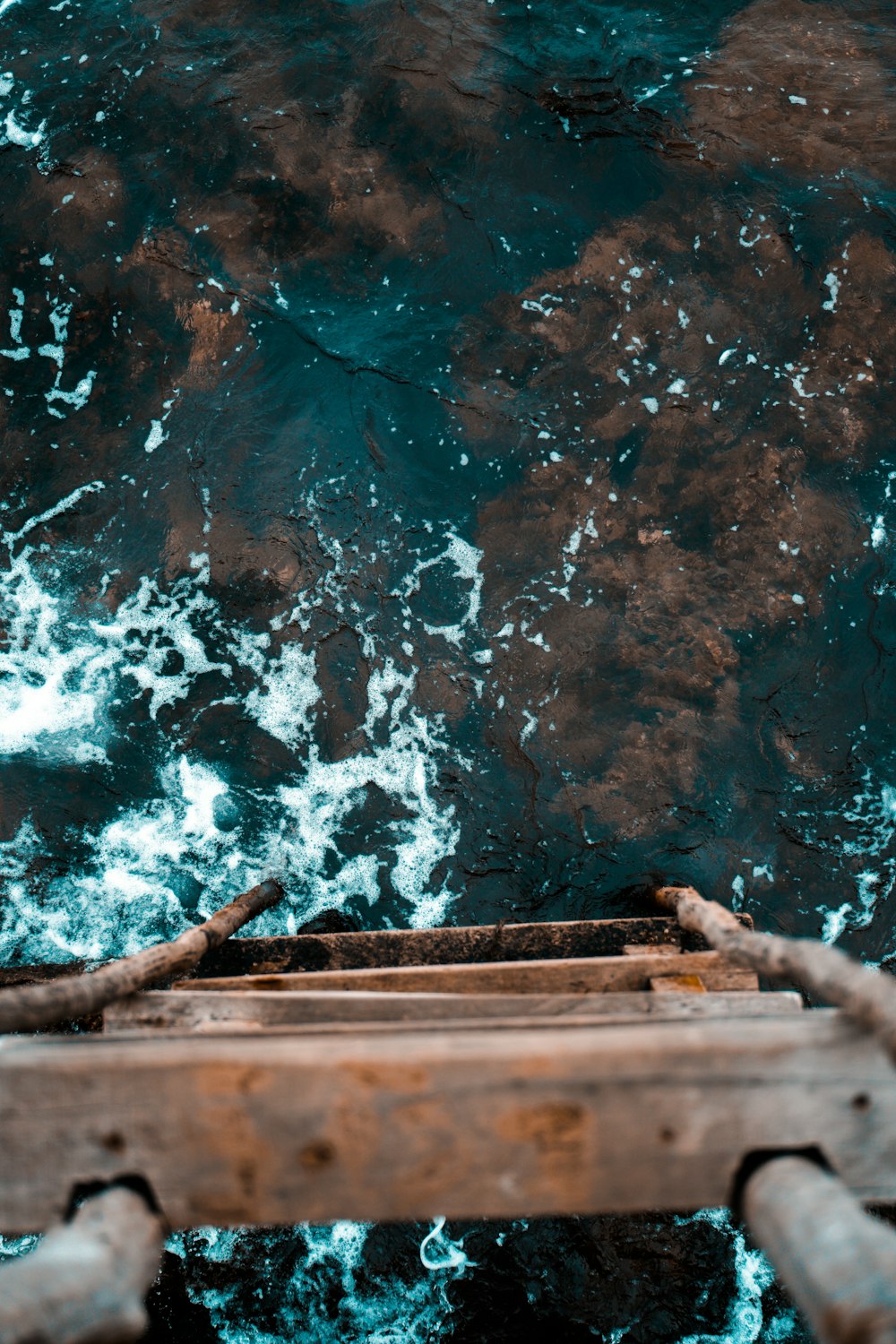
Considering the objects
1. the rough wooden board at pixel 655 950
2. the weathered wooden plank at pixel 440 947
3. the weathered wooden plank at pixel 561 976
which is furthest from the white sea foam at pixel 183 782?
the weathered wooden plank at pixel 561 976

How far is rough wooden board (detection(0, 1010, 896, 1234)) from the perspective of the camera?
252cm

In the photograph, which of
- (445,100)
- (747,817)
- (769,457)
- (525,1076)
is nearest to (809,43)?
(445,100)

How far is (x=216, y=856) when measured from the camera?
6.71 m

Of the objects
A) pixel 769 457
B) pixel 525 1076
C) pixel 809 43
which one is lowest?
pixel 525 1076

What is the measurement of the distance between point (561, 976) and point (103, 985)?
2127 millimetres

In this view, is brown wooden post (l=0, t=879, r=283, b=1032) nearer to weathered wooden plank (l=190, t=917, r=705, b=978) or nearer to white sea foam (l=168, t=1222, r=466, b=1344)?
weathered wooden plank (l=190, t=917, r=705, b=978)

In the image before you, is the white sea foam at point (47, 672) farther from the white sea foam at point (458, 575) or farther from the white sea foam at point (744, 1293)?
the white sea foam at point (744, 1293)

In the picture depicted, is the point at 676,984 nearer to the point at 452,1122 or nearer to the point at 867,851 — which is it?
the point at 452,1122

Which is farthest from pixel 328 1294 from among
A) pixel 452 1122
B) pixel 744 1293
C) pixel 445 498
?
pixel 445 498

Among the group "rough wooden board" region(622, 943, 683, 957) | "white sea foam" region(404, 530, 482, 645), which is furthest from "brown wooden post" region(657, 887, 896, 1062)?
"white sea foam" region(404, 530, 482, 645)

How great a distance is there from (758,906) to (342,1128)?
15.0 feet

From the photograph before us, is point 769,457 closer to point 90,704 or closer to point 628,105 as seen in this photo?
point 628,105

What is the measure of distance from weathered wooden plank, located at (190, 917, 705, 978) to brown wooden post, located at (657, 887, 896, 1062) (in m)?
1.11

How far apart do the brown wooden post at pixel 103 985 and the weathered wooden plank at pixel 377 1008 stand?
6.0 inches
